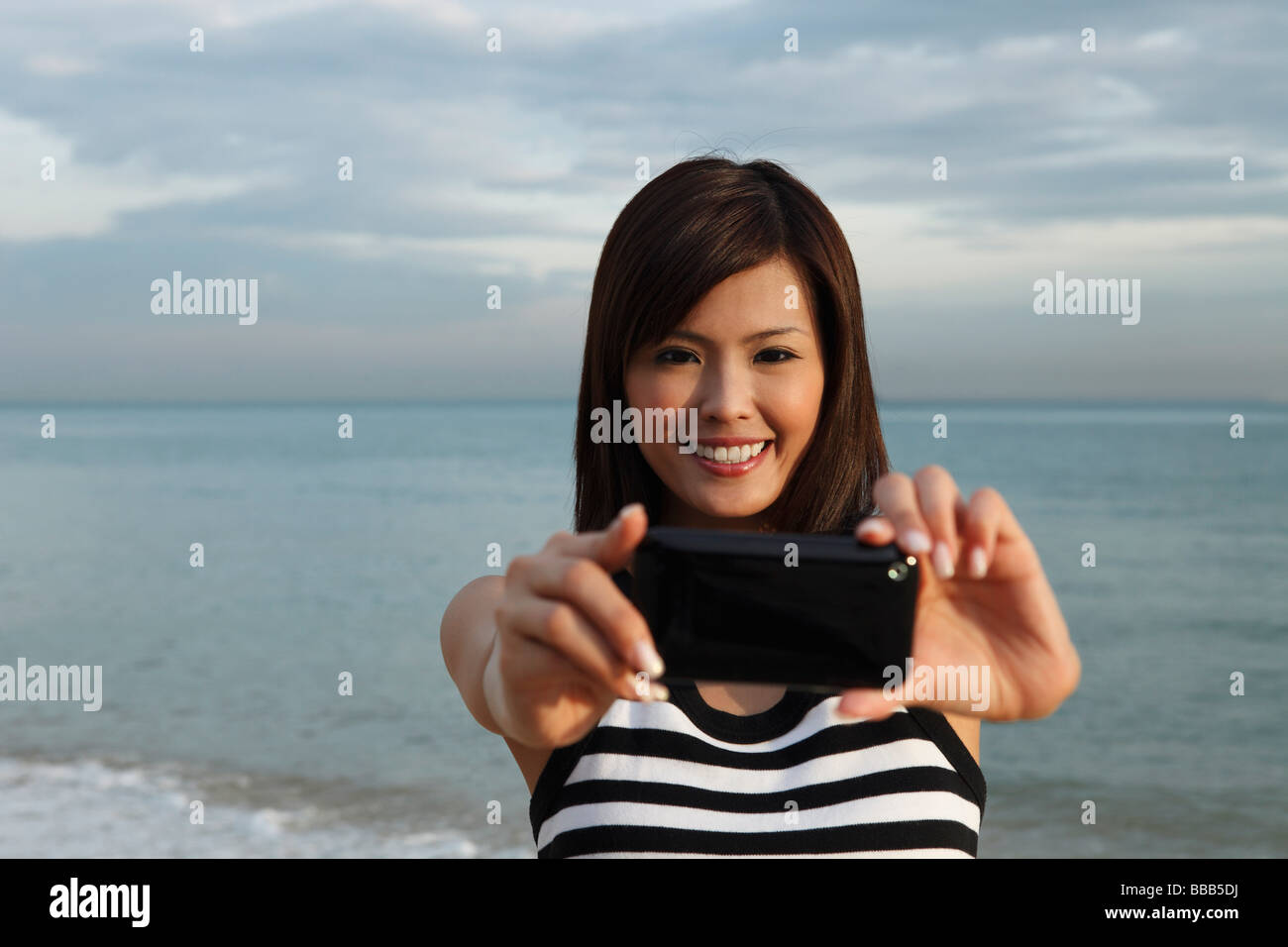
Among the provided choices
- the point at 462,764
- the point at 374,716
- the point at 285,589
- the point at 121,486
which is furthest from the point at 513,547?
the point at 121,486

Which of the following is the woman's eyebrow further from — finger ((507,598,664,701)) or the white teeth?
finger ((507,598,664,701))

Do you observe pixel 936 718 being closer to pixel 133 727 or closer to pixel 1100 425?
pixel 133 727

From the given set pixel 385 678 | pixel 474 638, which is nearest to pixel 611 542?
pixel 474 638

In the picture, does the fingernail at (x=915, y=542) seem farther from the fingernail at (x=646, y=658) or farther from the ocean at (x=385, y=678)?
the ocean at (x=385, y=678)

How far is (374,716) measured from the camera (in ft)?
39.3

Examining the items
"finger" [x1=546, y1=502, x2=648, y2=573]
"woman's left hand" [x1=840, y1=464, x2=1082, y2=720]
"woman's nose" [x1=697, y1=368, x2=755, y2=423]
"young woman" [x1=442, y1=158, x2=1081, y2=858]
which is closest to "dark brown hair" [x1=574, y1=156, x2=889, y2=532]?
"young woman" [x1=442, y1=158, x2=1081, y2=858]

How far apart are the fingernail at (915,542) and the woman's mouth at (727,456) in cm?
96

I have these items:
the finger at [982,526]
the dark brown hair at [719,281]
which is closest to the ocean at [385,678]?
the dark brown hair at [719,281]

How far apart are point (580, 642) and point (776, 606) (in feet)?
0.93

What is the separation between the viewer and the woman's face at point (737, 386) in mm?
2406

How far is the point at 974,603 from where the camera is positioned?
1715 millimetres

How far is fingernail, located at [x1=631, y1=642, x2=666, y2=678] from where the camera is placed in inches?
55.1

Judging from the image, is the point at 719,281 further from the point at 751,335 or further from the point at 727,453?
the point at 727,453

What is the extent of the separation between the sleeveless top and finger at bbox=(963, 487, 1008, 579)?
0.98m
